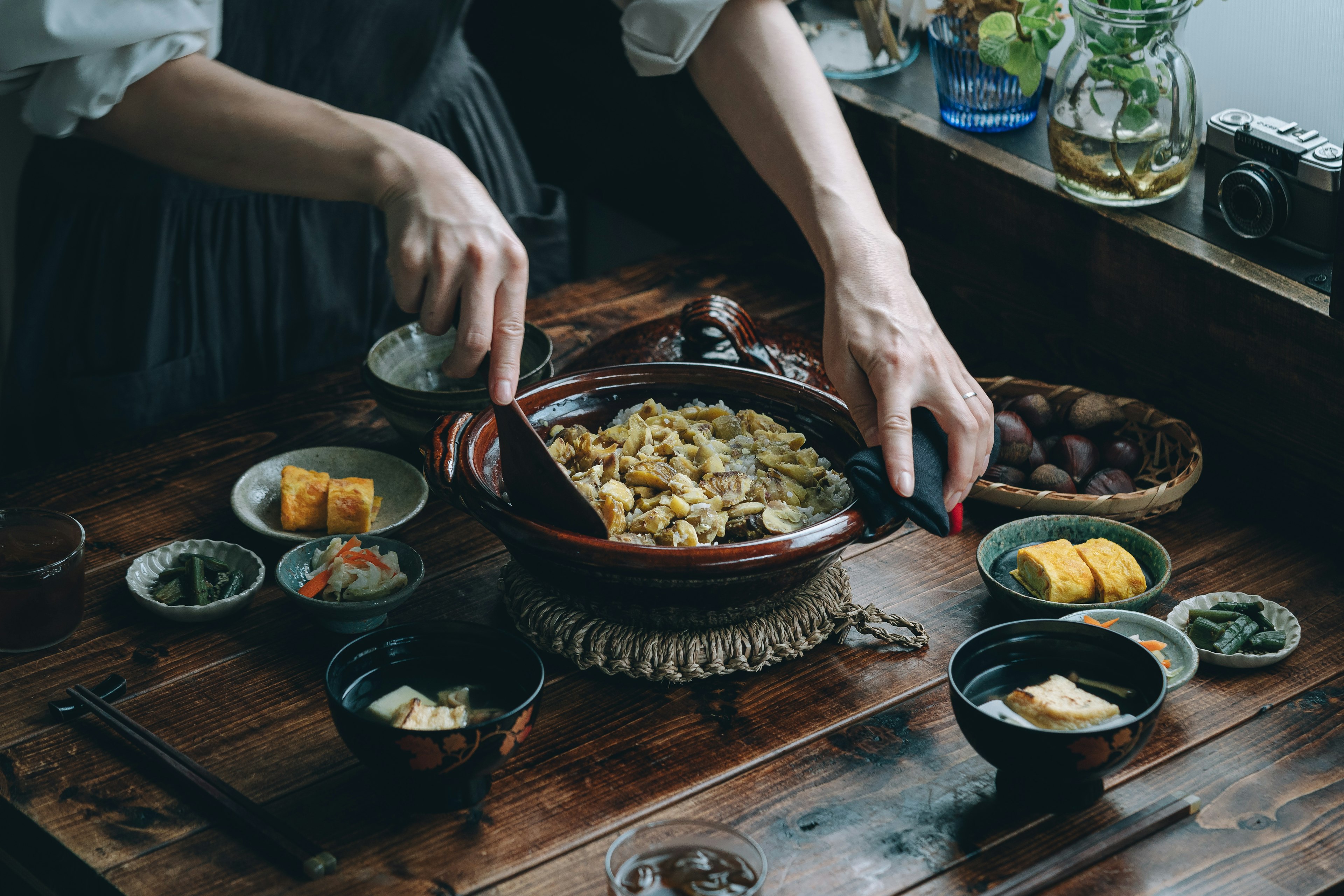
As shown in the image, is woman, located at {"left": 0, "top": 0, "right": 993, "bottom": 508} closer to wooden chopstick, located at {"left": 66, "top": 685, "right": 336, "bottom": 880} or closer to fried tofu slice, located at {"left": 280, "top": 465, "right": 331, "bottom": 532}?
fried tofu slice, located at {"left": 280, "top": 465, "right": 331, "bottom": 532}

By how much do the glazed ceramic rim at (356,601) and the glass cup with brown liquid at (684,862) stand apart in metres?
0.48

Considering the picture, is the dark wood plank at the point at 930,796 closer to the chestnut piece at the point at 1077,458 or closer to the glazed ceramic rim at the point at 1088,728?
the glazed ceramic rim at the point at 1088,728

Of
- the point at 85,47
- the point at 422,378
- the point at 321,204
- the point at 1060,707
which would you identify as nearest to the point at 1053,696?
the point at 1060,707

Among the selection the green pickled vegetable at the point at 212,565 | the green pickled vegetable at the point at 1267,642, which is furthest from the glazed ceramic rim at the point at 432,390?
the green pickled vegetable at the point at 1267,642

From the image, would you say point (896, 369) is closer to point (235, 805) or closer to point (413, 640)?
point (413, 640)

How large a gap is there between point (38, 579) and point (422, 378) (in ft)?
2.01

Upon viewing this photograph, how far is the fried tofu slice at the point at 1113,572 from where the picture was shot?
4.40 feet

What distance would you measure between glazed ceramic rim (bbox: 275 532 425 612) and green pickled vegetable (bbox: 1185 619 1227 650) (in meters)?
0.85

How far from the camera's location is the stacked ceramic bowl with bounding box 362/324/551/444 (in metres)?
1.59

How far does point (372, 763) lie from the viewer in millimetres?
1071

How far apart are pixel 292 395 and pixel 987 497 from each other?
3.46ft

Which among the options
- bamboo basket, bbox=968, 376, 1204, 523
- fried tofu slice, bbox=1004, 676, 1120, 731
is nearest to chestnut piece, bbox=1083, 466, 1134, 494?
bamboo basket, bbox=968, 376, 1204, 523

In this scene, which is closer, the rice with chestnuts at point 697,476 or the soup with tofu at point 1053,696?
the soup with tofu at point 1053,696

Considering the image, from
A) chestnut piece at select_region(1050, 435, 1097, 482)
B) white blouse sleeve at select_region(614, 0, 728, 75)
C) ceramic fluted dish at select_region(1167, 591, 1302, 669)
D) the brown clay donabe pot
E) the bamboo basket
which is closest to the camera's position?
the brown clay donabe pot
